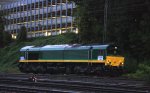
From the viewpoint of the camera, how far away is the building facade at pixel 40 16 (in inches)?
3211

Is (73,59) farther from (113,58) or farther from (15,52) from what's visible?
(15,52)

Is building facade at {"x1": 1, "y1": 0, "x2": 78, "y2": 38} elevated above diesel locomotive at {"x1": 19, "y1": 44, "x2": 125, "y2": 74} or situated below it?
above

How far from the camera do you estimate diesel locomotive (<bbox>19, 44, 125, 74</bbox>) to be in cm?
4100

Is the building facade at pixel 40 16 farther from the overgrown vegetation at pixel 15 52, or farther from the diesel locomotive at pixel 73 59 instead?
the diesel locomotive at pixel 73 59

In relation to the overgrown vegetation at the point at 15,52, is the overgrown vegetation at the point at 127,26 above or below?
above

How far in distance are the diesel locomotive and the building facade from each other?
92.9 feet

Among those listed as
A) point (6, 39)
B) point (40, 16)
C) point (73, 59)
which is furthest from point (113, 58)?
point (40, 16)

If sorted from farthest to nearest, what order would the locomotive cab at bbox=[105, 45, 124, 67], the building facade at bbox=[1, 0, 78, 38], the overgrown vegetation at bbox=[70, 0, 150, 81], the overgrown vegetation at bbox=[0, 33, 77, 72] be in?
the building facade at bbox=[1, 0, 78, 38], the overgrown vegetation at bbox=[0, 33, 77, 72], the overgrown vegetation at bbox=[70, 0, 150, 81], the locomotive cab at bbox=[105, 45, 124, 67]

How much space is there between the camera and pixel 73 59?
44.1 meters

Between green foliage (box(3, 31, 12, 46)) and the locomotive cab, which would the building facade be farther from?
the locomotive cab

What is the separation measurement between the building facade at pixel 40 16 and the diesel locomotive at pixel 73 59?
92.9 ft

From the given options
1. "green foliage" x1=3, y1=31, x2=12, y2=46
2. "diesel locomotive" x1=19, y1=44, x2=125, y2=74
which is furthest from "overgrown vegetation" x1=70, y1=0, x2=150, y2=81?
"green foliage" x1=3, y1=31, x2=12, y2=46

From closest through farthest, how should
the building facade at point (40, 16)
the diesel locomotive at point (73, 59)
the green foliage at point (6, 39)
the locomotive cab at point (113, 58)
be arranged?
1. the locomotive cab at point (113, 58)
2. the diesel locomotive at point (73, 59)
3. the building facade at point (40, 16)
4. the green foliage at point (6, 39)

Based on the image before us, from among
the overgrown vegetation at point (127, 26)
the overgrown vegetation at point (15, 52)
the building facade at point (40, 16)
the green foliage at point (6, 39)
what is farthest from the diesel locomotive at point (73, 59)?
the green foliage at point (6, 39)
